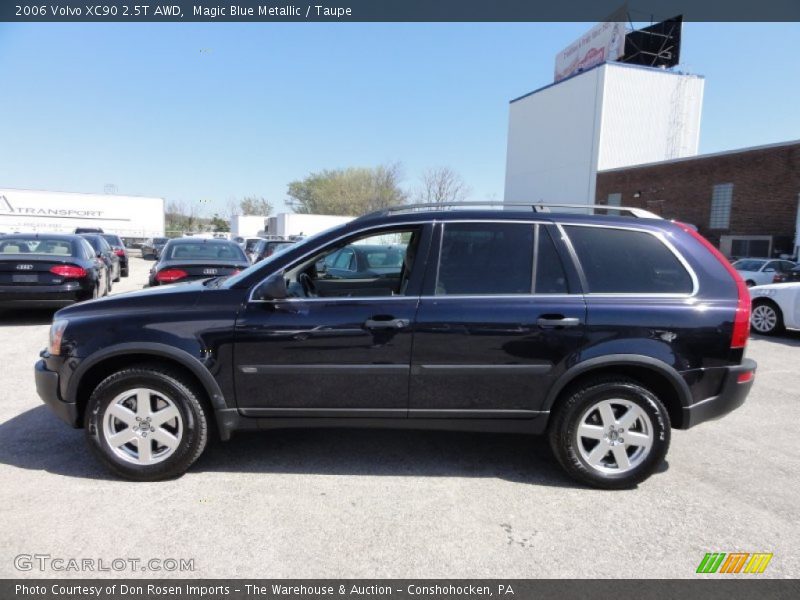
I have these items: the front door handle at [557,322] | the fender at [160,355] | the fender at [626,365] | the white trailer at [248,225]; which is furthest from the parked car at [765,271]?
the white trailer at [248,225]

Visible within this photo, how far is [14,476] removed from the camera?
11.3 ft

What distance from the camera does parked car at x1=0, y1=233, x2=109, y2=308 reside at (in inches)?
326

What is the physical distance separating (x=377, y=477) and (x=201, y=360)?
141 centimetres

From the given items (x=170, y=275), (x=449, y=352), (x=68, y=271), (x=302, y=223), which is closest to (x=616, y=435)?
(x=449, y=352)

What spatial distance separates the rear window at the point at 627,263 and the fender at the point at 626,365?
17.3 inches

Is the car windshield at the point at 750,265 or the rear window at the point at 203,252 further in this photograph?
the car windshield at the point at 750,265

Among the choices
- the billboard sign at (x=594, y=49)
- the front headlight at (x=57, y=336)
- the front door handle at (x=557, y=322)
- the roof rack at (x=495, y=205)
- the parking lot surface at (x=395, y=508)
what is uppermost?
the billboard sign at (x=594, y=49)

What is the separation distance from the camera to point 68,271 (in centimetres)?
865

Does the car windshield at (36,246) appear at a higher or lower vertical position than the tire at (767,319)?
higher

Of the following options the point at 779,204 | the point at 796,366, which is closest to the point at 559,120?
the point at 779,204

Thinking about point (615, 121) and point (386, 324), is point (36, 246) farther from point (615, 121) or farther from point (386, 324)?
point (615, 121)

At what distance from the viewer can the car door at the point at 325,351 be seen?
10.9ft

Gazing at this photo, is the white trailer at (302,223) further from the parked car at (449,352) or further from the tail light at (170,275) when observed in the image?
the parked car at (449,352)
